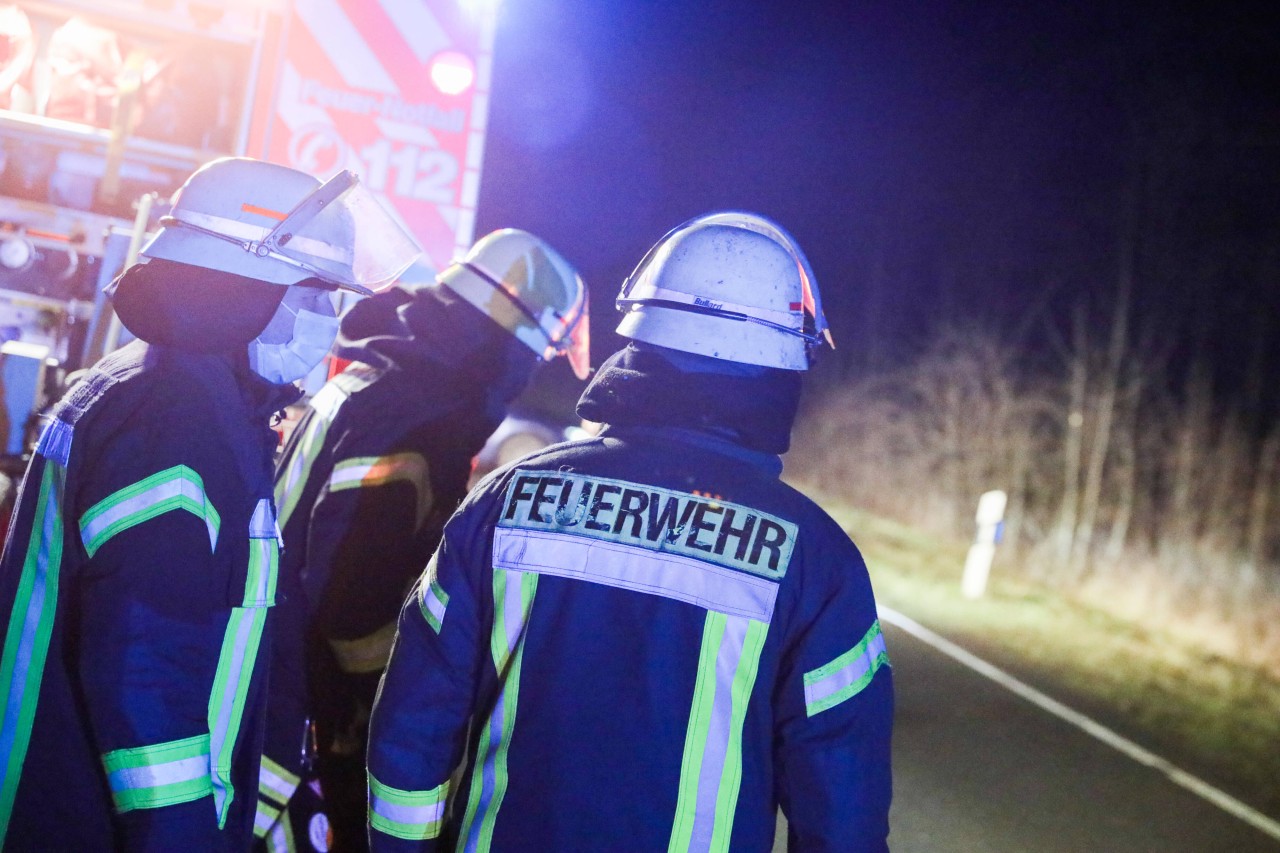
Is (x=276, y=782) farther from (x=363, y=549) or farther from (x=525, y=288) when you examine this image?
(x=525, y=288)

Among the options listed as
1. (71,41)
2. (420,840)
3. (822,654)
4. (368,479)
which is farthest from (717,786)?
(71,41)

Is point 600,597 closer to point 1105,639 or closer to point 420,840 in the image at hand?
point 420,840

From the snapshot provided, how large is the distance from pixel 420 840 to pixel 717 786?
62cm

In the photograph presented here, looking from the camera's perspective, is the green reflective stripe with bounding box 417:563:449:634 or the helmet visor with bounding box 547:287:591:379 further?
the helmet visor with bounding box 547:287:591:379

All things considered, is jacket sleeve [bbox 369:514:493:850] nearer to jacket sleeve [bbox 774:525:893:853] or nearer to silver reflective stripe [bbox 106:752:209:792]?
silver reflective stripe [bbox 106:752:209:792]

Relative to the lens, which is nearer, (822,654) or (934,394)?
(822,654)

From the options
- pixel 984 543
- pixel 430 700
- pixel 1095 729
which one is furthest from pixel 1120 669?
pixel 430 700

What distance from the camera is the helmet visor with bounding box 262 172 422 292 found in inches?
91.0

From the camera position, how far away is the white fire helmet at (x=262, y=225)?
2.22 m

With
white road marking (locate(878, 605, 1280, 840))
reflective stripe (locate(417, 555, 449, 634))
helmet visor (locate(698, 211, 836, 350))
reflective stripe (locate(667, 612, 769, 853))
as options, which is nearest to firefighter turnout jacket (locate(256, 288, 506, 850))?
reflective stripe (locate(417, 555, 449, 634))

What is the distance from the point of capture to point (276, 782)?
2801mm

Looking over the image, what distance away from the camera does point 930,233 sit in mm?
24406

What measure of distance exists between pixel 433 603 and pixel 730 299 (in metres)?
0.83

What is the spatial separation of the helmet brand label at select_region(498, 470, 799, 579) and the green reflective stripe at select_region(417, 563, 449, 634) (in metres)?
0.19
